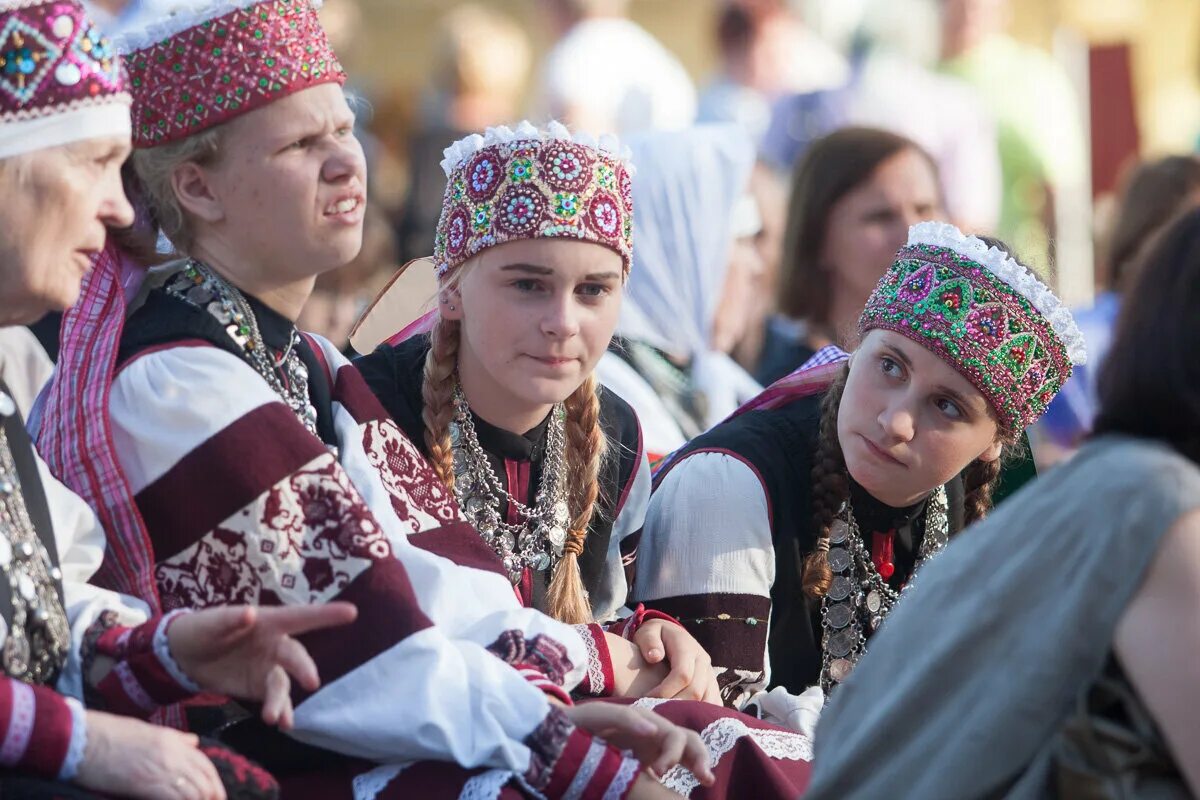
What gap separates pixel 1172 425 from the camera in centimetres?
250

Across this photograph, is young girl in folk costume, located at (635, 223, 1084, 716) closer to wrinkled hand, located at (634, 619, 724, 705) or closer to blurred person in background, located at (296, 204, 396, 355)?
wrinkled hand, located at (634, 619, 724, 705)

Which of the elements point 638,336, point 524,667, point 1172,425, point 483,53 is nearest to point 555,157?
point 524,667

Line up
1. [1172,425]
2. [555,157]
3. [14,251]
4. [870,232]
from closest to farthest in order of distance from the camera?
[1172,425], [14,251], [555,157], [870,232]

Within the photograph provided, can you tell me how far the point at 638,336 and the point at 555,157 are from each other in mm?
2192

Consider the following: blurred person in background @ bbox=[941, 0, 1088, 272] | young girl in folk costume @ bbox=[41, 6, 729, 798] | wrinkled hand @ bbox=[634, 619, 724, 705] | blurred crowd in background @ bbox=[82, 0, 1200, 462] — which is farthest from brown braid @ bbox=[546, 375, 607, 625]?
blurred person in background @ bbox=[941, 0, 1088, 272]

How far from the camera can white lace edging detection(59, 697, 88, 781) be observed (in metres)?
2.55

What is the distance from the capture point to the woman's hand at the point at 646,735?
3.01 meters

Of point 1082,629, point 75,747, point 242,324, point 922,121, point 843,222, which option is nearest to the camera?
point 1082,629

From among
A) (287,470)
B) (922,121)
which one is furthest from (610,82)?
(287,470)

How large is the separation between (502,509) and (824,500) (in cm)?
75

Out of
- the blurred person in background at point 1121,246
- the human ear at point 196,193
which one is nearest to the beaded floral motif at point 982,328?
the human ear at point 196,193

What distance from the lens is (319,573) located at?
3008mm

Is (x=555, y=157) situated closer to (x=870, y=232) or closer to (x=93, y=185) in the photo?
(x=93, y=185)

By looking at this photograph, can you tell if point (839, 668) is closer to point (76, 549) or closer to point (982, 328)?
point (982, 328)
